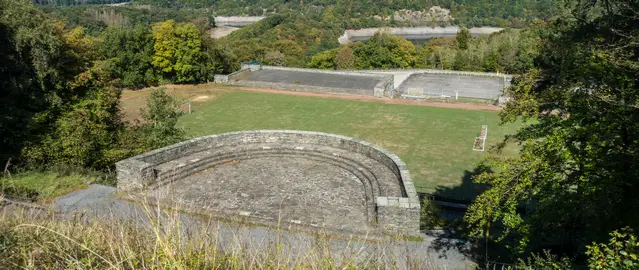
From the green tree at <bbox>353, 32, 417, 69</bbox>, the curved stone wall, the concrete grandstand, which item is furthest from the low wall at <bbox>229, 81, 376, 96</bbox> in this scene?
the green tree at <bbox>353, 32, 417, 69</bbox>

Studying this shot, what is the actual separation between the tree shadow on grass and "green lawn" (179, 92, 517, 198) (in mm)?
103

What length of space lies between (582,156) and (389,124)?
58.1 ft

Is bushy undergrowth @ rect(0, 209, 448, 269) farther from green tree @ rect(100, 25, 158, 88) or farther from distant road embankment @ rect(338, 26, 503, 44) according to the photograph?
distant road embankment @ rect(338, 26, 503, 44)

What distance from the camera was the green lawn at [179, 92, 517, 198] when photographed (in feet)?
59.4

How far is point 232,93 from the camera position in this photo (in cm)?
3284

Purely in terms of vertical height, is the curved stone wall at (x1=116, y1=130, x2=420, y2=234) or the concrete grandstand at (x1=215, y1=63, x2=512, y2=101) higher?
the concrete grandstand at (x1=215, y1=63, x2=512, y2=101)

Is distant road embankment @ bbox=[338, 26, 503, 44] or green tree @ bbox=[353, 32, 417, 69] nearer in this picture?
green tree @ bbox=[353, 32, 417, 69]

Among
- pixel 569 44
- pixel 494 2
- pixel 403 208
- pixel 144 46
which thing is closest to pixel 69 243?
pixel 403 208

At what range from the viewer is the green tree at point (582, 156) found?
6941mm

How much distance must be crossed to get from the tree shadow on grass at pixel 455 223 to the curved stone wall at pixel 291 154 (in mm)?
755

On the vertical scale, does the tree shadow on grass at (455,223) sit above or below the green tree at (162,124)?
below

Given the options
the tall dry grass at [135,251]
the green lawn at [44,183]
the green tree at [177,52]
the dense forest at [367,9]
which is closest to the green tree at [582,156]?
the tall dry grass at [135,251]

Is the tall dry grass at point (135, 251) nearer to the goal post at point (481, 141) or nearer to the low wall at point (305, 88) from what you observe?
the goal post at point (481, 141)

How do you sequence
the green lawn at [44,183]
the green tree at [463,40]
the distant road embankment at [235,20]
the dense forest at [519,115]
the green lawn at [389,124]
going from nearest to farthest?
the dense forest at [519,115] → the green lawn at [44,183] → the green lawn at [389,124] → the green tree at [463,40] → the distant road embankment at [235,20]
